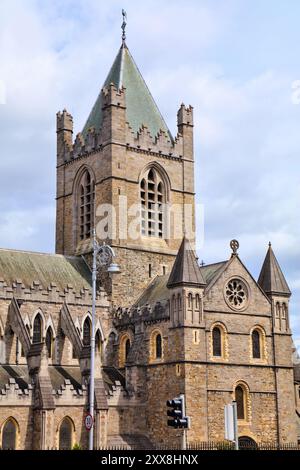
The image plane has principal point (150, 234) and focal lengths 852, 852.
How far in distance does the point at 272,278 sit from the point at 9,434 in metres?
21.1

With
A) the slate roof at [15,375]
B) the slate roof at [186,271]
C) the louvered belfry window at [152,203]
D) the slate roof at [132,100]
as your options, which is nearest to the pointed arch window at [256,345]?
the slate roof at [186,271]

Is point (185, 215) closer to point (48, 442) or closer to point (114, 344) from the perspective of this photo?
point (114, 344)

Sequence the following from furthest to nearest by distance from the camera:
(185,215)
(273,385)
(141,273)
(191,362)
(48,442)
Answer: (185,215) → (141,273) → (273,385) → (191,362) → (48,442)

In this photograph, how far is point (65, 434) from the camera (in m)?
51.2

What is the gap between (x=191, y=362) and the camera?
2093 inches

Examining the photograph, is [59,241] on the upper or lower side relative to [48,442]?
upper

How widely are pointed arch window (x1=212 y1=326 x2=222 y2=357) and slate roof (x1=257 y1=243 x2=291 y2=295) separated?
17.6 feet

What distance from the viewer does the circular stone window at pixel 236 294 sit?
56438mm

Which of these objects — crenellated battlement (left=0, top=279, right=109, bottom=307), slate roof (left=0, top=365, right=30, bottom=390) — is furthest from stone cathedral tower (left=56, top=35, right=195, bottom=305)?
slate roof (left=0, top=365, right=30, bottom=390)

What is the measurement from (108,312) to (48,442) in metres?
13.2

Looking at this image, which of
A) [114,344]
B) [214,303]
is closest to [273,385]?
[214,303]

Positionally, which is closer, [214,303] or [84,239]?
[214,303]

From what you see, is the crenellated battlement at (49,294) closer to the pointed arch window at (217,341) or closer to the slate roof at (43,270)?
the slate roof at (43,270)

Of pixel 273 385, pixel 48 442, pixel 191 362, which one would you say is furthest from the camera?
pixel 273 385
